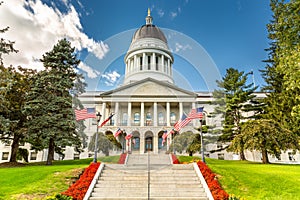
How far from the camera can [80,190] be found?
10.3m

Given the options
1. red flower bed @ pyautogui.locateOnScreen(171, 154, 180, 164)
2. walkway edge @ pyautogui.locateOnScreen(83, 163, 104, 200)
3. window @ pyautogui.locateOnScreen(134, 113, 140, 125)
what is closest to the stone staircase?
walkway edge @ pyautogui.locateOnScreen(83, 163, 104, 200)

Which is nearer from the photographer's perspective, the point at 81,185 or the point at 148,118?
the point at 81,185

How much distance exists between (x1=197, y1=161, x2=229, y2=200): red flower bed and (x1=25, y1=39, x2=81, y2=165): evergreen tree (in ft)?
39.7

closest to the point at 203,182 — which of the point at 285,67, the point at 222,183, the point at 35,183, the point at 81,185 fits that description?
the point at 222,183

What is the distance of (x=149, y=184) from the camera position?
1049 centimetres

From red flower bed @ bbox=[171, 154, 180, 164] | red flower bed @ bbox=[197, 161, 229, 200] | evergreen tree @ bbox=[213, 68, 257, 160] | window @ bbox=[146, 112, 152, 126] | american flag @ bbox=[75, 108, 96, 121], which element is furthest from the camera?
window @ bbox=[146, 112, 152, 126]

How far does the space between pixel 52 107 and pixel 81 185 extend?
1069 cm

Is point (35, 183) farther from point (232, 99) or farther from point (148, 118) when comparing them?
point (148, 118)

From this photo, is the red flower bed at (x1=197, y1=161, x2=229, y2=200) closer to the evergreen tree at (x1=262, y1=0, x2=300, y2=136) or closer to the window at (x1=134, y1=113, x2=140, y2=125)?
the evergreen tree at (x1=262, y1=0, x2=300, y2=136)

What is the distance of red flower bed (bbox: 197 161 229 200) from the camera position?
9664 mm

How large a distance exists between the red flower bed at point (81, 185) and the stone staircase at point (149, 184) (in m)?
0.42

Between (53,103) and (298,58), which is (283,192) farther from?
(53,103)

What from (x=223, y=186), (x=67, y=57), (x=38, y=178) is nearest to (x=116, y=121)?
(x=67, y=57)

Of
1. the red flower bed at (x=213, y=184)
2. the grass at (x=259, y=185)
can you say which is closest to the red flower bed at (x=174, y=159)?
the red flower bed at (x=213, y=184)
